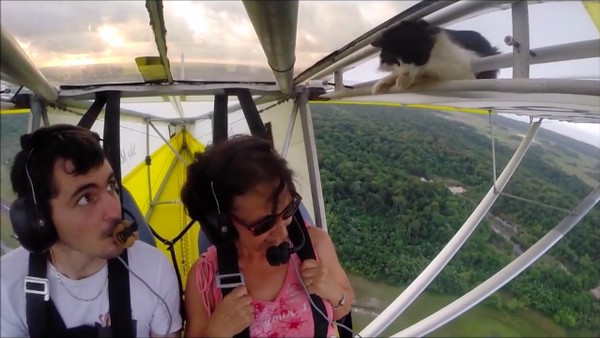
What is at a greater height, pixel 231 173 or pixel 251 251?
pixel 231 173

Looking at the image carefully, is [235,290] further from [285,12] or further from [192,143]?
[192,143]

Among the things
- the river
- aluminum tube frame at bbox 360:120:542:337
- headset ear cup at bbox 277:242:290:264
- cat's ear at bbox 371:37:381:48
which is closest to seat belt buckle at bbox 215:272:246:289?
headset ear cup at bbox 277:242:290:264

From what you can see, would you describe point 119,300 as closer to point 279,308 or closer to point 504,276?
point 279,308

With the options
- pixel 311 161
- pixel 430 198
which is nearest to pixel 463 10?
pixel 311 161

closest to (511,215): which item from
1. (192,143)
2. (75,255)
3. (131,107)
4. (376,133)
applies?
(376,133)

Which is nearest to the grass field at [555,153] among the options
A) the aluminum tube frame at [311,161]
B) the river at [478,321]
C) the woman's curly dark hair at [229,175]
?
the aluminum tube frame at [311,161]

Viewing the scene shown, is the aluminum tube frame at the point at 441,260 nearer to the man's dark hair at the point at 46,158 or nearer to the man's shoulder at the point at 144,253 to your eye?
the man's shoulder at the point at 144,253

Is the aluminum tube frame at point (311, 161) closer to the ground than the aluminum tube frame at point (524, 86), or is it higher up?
closer to the ground

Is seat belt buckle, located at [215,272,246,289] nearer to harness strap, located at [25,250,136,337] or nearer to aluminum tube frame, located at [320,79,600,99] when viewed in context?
harness strap, located at [25,250,136,337]
